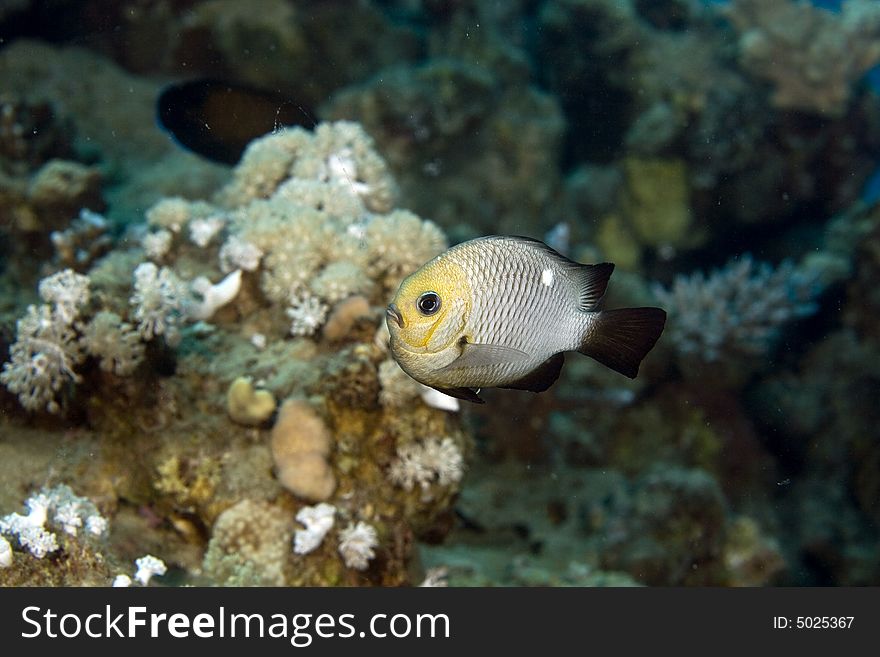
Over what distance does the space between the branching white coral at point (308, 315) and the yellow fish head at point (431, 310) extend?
2047 millimetres

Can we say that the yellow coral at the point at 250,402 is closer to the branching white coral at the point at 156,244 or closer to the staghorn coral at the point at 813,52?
the branching white coral at the point at 156,244

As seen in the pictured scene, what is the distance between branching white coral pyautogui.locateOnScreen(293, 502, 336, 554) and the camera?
3537 mm

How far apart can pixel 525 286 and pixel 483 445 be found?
5.07 metres

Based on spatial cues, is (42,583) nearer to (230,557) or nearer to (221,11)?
(230,557)

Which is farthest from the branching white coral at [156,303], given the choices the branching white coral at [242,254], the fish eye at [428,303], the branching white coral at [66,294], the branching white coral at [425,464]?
the fish eye at [428,303]

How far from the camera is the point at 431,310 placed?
7.02 ft

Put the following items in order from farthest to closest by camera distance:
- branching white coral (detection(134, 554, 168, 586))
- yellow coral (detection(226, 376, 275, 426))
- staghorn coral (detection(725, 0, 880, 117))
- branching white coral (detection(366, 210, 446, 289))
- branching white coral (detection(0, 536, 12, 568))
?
staghorn coral (detection(725, 0, 880, 117)), branching white coral (detection(366, 210, 446, 289)), yellow coral (detection(226, 376, 275, 426)), branching white coral (detection(134, 554, 168, 586)), branching white coral (detection(0, 536, 12, 568))

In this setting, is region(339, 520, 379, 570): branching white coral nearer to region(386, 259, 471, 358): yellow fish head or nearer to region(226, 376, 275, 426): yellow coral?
region(226, 376, 275, 426): yellow coral

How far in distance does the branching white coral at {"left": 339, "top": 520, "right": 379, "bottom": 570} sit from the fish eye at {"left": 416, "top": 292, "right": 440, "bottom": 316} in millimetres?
1952

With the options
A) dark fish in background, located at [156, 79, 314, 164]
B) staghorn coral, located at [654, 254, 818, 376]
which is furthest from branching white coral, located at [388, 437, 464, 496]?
staghorn coral, located at [654, 254, 818, 376]

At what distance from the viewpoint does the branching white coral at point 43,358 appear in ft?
12.2

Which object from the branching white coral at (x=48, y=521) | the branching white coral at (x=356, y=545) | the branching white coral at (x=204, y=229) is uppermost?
the branching white coral at (x=204, y=229)

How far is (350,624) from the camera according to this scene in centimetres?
324

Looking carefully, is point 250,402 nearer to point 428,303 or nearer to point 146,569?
point 146,569
